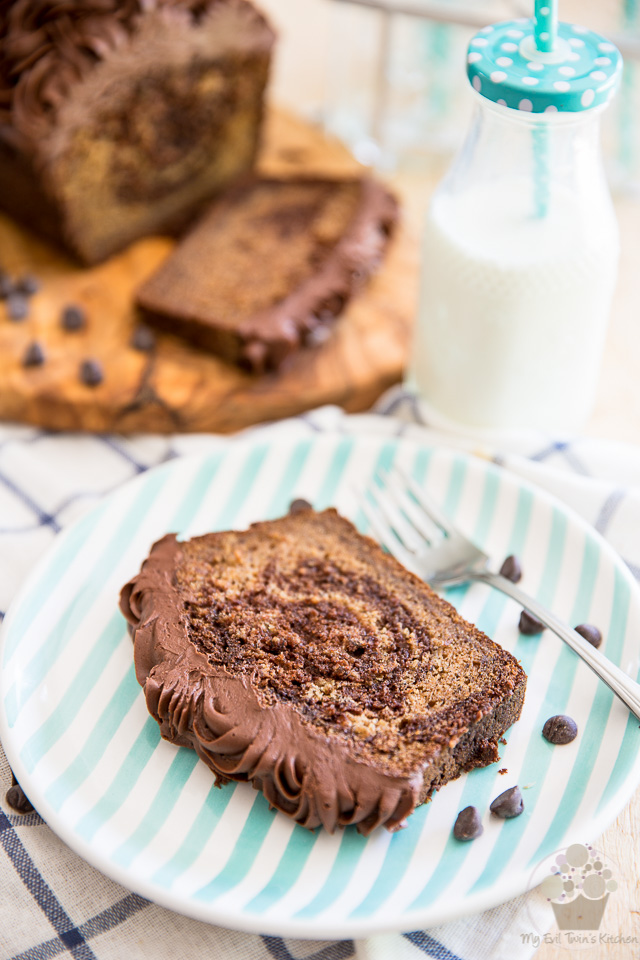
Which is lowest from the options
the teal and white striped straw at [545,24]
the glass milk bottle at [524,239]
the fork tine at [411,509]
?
the fork tine at [411,509]

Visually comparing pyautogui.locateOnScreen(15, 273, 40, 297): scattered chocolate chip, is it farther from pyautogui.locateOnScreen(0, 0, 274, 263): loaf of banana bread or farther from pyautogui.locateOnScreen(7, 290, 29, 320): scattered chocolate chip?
pyautogui.locateOnScreen(0, 0, 274, 263): loaf of banana bread

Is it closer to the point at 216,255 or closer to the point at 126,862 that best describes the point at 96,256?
the point at 216,255

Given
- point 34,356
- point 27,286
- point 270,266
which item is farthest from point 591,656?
point 27,286

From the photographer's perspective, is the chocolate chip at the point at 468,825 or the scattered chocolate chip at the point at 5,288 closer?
the chocolate chip at the point at 468,825

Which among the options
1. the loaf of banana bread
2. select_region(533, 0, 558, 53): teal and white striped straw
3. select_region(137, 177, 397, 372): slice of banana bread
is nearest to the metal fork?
select_region(137, 177, 397, 372): slice of banana bread

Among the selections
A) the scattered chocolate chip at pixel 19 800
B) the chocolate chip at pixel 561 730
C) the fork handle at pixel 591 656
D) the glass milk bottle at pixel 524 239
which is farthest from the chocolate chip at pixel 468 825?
the glass milk bottle at pixel 524 239

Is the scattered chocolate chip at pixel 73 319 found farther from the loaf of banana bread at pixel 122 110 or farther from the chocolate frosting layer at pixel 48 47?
the chocolate frosting layer at pixel 48 47

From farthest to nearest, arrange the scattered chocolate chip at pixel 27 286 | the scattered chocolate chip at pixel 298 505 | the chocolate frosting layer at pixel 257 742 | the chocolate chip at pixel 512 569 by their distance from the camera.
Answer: the scattered chocolate chip at pixel 27 286
the scattered chocolate chip at pixel 298 505
the chocolate chip at pixel 512 569
the chocolate frosting layer at pixel 257 742
